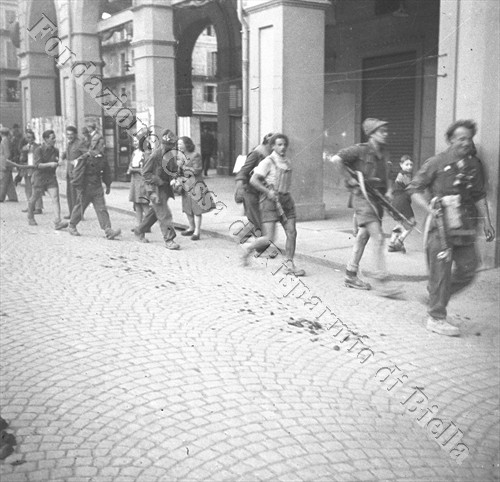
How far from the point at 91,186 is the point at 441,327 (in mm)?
6735

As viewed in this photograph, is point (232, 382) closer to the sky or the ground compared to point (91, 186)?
closer to the ground

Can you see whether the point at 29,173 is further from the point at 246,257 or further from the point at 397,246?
the point at 397,246

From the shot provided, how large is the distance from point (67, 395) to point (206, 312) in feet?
7.48

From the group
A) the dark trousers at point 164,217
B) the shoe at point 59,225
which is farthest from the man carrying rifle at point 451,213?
the shoe at point 59,225

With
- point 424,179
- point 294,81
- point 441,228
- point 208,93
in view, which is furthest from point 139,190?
point 208,93

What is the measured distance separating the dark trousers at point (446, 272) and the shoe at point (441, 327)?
0.05m

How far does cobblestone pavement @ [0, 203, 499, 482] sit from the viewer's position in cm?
343

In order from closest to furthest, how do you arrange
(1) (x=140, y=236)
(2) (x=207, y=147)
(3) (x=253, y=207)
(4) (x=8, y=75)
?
(3) (x=253, y=207) → (1) (x=140, y=236) → (2) (x=207, y=147) → (4) (x=8, y=75)

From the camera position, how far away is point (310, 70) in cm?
1238

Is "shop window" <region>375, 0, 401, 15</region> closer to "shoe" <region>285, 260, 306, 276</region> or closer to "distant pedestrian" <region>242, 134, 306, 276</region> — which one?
"distant pedestrian" <region>242, 134, 306, 276</region>

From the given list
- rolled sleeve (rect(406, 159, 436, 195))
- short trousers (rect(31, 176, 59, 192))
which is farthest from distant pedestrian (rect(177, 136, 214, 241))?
rolled sleeve (rect(406, 159, 436, 195))

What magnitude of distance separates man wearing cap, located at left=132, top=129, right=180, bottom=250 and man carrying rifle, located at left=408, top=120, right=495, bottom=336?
503 cm

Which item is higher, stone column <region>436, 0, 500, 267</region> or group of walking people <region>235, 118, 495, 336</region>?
stone column <region>436, 0, 500, 267</region>

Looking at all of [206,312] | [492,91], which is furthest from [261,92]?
[206,312]
